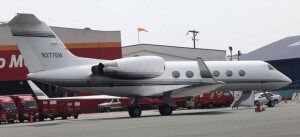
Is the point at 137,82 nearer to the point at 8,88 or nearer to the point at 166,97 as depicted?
the point at 166,97

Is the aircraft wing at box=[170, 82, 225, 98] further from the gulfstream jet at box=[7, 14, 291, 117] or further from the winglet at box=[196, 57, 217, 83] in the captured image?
the winglet at box=[196, 57, 217, 83]

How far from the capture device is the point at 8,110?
3572 cm

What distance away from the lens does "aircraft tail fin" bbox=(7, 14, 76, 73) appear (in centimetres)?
2895

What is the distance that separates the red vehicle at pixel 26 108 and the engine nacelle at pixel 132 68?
7.94 metres

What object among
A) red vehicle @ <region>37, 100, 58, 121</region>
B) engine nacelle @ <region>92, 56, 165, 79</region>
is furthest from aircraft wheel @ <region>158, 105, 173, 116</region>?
red vehicle @ <region>37, 100, 58, 121</region>

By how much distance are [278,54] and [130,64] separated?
53.7 metres

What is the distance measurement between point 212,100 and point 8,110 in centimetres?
2015

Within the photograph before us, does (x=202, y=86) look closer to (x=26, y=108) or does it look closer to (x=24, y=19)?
(x=24, y=19)

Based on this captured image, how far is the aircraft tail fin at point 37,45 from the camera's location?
1140 inches

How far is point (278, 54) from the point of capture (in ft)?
267

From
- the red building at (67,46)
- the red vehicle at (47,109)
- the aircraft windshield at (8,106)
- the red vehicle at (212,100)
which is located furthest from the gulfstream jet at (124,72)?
the red building at (67,46)

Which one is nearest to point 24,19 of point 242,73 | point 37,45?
point 37,45

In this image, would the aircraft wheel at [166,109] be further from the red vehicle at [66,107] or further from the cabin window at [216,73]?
the red vehicle at [66,107]

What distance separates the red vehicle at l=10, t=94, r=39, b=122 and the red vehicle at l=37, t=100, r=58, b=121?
41 cm
